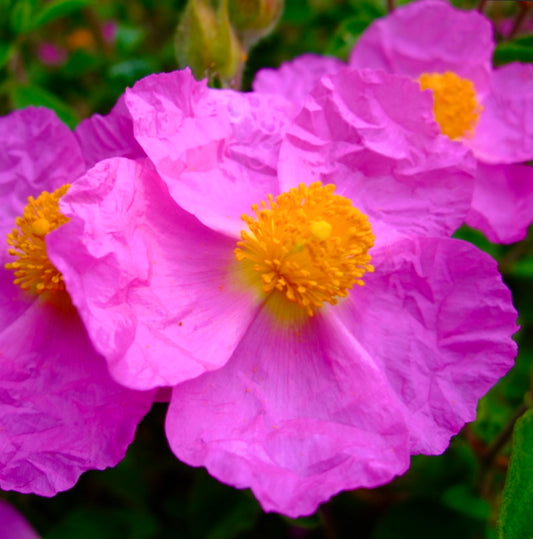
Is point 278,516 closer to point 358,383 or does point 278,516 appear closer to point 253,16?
point 358,383

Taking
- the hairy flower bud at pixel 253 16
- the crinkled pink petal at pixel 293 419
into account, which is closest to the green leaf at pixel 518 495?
the crinkled pink petal at pixel 293 419

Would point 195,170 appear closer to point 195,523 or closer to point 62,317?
point 62,317

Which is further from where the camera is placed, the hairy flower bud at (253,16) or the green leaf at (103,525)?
the green leaf at (103,525)

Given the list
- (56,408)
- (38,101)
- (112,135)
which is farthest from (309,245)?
(38,101)

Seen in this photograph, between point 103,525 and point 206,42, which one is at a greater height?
point 206,42

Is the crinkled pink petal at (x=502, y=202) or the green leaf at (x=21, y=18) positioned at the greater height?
the green leaf at (x=21, y=18)

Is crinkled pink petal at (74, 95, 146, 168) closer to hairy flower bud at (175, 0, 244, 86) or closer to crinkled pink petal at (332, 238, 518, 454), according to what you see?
hairy flower bud at (175, 0, 244, 86)

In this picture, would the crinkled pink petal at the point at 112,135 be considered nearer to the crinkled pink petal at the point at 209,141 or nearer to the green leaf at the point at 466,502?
the crinkled pink petal at the point at 209,141
